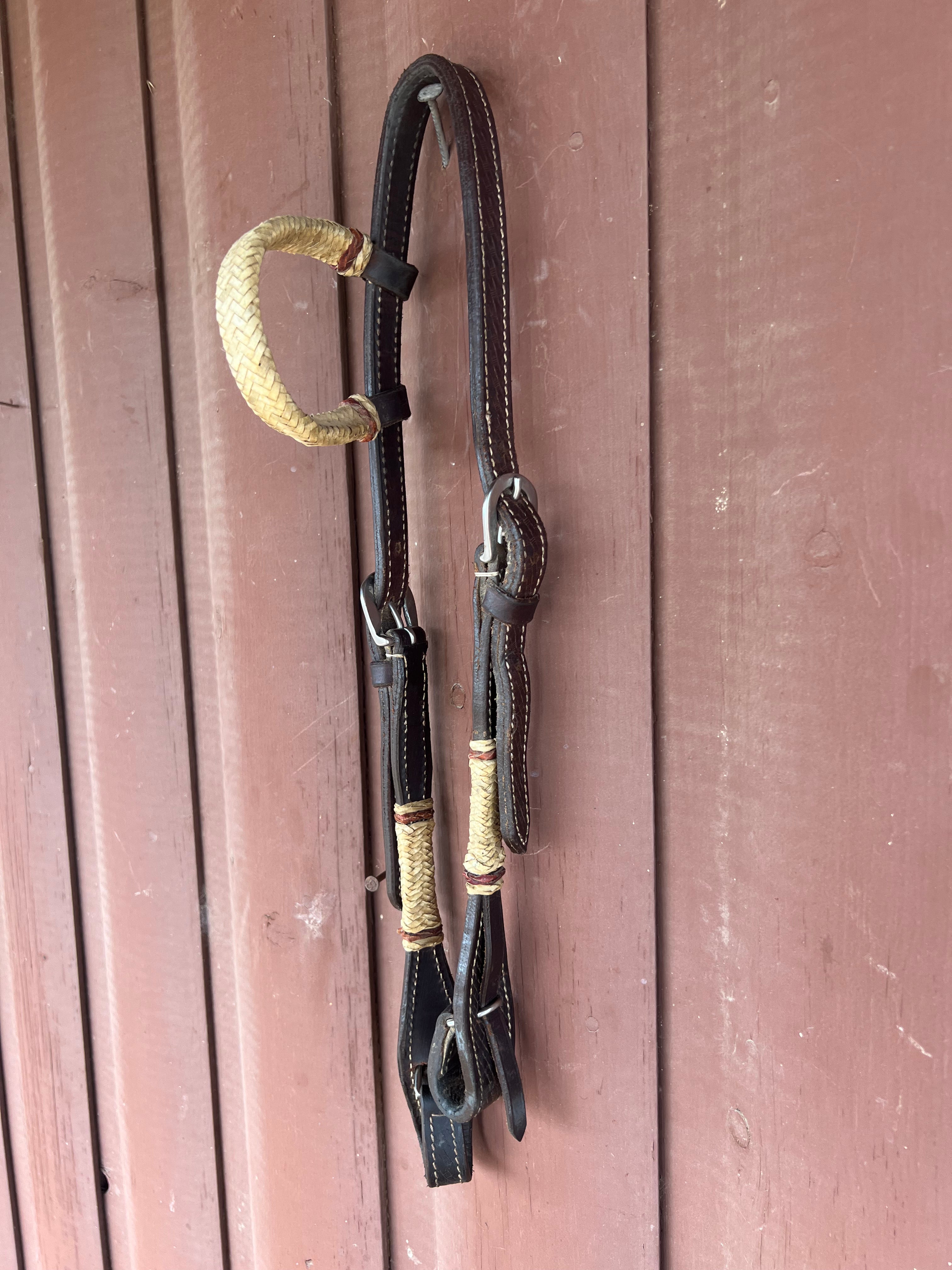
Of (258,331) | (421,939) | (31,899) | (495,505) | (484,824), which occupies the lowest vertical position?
(31,899)

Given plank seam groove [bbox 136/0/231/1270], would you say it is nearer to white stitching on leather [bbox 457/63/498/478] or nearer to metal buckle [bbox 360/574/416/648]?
metal buckle [bbox 360/574/416/648]

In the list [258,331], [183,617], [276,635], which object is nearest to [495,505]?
[258,331]

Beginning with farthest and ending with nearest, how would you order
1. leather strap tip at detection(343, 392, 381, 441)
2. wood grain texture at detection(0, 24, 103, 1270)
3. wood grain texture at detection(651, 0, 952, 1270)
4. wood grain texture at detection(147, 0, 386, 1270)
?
wood grain texture at detection(0, 24, 103, 1270)
wood grain texture at detection(147, 0, 386, 1270)
leather strap tip at detection(343, 392, 381, 441)
wood grain texture at detection(651, 0, 952, 1270)

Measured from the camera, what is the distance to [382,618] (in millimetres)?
596

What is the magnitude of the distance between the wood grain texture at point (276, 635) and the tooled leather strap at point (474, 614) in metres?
0.09

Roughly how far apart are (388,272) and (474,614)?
262mm

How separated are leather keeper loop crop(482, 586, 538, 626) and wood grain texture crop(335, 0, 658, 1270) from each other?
5 cm

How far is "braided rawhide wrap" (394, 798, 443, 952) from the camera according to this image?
23.6 inches

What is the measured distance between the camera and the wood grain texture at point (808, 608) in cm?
43

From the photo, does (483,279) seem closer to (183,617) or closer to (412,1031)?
(183,617)

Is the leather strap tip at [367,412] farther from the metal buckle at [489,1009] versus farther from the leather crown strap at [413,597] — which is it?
the metal buckle at [489,1009]

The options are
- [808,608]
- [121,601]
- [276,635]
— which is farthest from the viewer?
[121,601]

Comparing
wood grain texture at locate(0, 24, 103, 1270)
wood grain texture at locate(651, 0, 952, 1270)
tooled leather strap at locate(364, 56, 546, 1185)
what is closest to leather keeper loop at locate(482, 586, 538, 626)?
tooled leather strap at locate(364, 56, 546, 1185)

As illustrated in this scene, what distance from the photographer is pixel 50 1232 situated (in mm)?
1034
